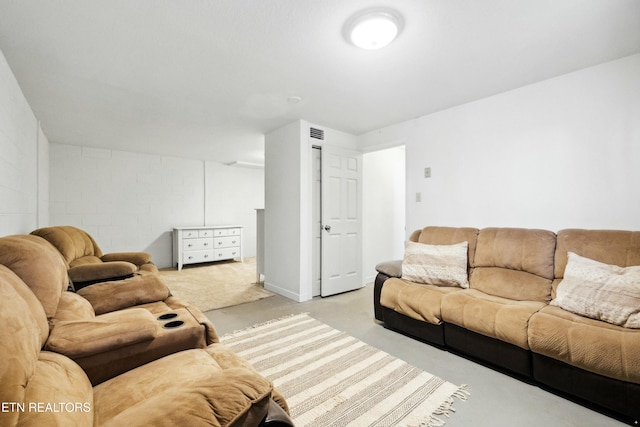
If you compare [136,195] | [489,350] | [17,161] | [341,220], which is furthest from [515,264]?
[136,195]

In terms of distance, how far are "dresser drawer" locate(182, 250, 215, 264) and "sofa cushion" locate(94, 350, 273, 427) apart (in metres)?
5.07

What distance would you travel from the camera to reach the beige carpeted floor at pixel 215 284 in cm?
369

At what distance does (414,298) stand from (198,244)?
484 cm

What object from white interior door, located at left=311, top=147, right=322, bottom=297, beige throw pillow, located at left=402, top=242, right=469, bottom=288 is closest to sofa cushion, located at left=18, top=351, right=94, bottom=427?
beige throw pillow, located at left=402, top=242, right=469, bottom=288

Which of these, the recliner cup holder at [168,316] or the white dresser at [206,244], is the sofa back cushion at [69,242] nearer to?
the recliner cup holder at [168,316]

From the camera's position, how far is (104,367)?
1107 mm

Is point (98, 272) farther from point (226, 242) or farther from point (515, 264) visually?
point (226, 242)

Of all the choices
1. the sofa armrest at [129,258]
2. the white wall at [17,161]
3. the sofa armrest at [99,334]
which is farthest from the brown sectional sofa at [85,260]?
the sofa armrest at [99,334]

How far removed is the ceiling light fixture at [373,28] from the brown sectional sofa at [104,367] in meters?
1.95

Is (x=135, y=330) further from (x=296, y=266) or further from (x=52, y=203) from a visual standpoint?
(x=52, y=203)

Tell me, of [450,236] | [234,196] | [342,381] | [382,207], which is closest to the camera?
[342,381]

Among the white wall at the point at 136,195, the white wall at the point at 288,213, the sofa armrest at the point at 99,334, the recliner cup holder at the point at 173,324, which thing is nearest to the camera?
the sofa armrest at the point at 99,334

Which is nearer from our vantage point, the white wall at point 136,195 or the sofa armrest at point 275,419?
the sofa armrest at point 275,419

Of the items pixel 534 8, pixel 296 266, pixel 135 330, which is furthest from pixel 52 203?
pixel 534 8
